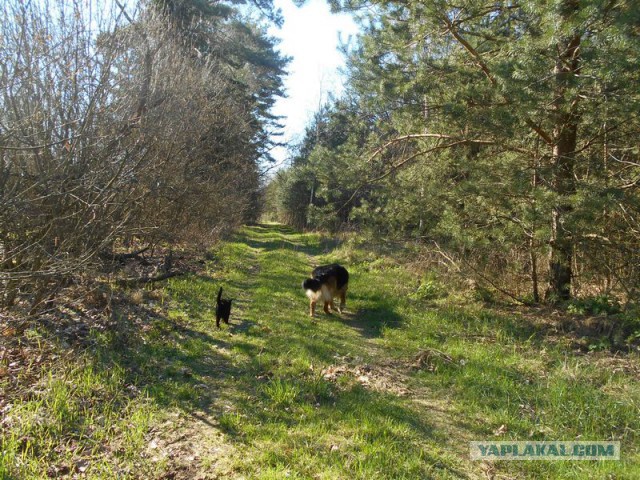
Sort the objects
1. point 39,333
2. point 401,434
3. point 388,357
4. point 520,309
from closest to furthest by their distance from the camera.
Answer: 1. point 401,434
2. point 39,333
3. point 388,357
4. point 520,309

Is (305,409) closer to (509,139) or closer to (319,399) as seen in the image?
(319,399)

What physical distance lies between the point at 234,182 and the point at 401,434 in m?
12.0

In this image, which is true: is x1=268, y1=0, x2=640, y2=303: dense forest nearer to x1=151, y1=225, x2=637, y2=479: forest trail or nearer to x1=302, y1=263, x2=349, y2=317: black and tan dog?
x1=151, y1=225, x2=637, y2=479: forest trail

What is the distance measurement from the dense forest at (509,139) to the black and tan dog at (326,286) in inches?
78.3

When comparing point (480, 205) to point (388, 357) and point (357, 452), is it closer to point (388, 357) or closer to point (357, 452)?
point (388, 357)

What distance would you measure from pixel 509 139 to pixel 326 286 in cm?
449

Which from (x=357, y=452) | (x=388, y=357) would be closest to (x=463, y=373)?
(x=388, y=357)

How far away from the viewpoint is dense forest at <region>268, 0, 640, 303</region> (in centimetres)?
575

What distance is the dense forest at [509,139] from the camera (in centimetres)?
575

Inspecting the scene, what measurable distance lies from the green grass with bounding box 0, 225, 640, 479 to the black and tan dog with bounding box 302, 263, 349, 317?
0.54m

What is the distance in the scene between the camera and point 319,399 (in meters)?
4.63

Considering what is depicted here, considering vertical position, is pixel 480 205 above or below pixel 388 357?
above

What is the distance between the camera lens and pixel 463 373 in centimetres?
533

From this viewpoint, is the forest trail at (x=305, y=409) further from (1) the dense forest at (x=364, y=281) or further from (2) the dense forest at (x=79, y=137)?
(2) the dense forest at (x=79, y=137)
